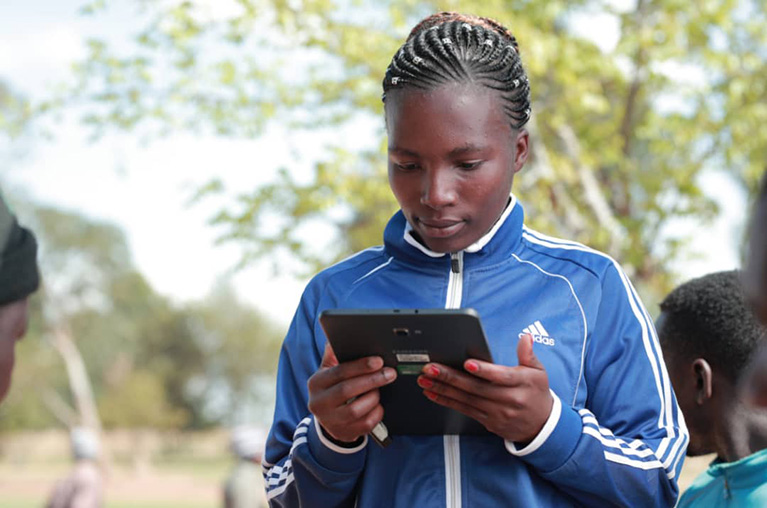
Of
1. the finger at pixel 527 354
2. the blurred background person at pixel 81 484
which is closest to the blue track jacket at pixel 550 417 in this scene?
the finger at pixel 527 354

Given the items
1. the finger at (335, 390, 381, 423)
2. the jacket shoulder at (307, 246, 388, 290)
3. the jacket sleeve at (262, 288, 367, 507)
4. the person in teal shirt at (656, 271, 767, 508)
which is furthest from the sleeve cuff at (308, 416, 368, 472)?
the person in teal shirt at (656, 271, 767, 508)

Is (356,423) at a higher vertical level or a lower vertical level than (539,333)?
lower

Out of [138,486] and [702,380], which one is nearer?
[702,380]

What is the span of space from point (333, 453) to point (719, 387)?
46.0 inches

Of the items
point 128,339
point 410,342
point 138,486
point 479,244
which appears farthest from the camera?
point 128,339

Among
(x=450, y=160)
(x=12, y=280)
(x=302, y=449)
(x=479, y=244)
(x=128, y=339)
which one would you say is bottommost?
(x=302, y=449)

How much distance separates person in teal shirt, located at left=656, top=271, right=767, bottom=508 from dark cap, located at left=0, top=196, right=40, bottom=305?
1.82 meters

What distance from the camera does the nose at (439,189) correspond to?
1.98 metres

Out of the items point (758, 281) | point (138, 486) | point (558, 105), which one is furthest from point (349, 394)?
point (138, 486)

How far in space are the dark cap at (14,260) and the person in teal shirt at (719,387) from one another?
1.82 meters

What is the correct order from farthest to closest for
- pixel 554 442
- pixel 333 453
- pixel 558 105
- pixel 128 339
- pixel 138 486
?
pixel 128 339 → pixel 138 486 → pixel 558 105 → pixel 333 453 → pixel 554 442

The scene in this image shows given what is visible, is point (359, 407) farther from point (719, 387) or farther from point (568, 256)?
point (719, 387)

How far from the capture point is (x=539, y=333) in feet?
6.56

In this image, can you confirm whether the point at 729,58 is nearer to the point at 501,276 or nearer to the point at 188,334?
the point at 501,276
